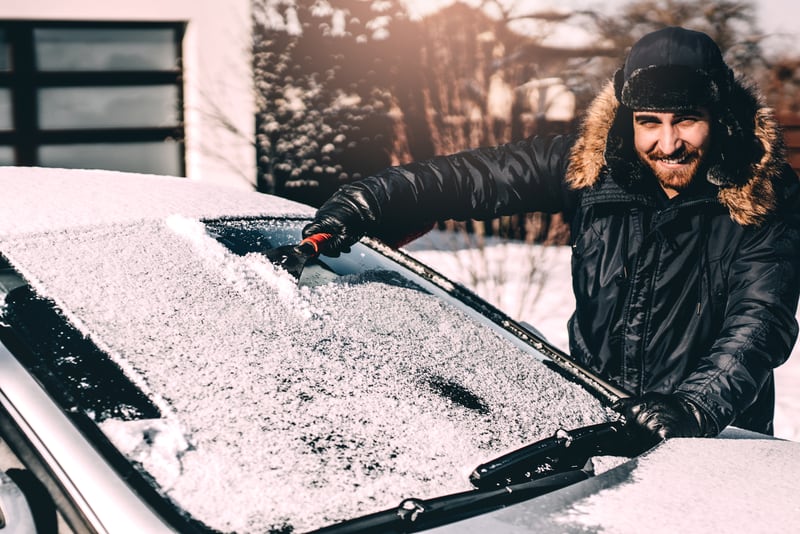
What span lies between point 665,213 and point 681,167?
0.38 feet

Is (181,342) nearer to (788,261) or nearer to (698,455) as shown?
(698,455)

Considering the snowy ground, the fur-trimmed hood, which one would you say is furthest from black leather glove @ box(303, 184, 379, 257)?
the snowy ground

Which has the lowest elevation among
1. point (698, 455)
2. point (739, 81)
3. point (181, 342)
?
point (698, 455)

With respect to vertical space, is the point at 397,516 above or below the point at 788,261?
below

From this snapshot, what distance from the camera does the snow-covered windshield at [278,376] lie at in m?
1.25

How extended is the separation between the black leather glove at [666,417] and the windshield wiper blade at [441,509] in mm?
305

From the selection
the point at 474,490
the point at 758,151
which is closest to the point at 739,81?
the point at 758,151

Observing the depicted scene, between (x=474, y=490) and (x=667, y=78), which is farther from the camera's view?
(x=667, y=78)

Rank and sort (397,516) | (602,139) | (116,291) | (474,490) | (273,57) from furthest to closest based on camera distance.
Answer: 1. (273,57)
2. (602,139)
3. (116,291)
4. (474,490)
5. (397,516)

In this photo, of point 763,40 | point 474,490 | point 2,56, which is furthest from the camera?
point 763,40

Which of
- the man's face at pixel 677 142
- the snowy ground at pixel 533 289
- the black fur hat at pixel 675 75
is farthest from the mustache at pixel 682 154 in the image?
the snowy ground at pixel 533 289

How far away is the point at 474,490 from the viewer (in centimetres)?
137

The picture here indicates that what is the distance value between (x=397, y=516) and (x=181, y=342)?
48cm

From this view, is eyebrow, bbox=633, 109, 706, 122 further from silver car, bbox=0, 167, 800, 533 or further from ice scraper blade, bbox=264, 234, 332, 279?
ice scraper blade, bbox=264, 234, 332, 279
